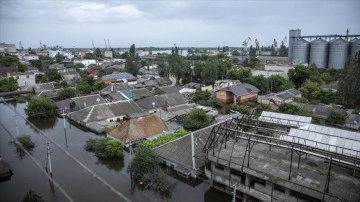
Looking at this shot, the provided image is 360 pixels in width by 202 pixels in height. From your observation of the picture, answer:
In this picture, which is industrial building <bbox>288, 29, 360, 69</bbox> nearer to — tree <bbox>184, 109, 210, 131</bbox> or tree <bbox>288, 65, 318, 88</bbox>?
tree <bbox>288, 65, 318, 88</bbox>

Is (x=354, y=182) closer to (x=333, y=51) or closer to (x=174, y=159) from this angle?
(x=174, y=159)

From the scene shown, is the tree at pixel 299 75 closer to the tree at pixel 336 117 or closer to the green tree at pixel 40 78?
the tree at pixel 336 117

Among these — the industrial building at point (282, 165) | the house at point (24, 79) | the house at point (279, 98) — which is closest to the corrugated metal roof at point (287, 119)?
the industrial building at point (282, 165)

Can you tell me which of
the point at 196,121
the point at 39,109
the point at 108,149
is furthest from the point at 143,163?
the point at 39,109

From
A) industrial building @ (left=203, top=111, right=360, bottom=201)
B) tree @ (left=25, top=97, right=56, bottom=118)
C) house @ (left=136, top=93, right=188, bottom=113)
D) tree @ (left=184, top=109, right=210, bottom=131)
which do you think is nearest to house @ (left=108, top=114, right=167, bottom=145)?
tree @ (left=184, top=109, right=210, bottom=131)

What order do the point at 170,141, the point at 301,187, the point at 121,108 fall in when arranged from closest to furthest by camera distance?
the point at 301,187, the point at 170,141, the point at 121,108

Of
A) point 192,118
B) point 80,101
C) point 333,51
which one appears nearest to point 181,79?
point 80,101
